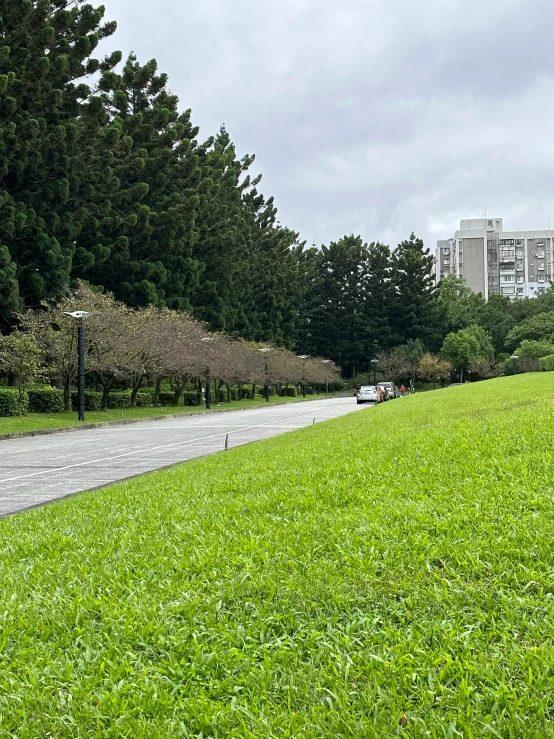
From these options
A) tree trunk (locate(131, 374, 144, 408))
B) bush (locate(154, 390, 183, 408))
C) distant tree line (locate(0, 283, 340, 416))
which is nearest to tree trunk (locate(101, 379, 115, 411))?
distant tree line (locate(0, 283, 340, 416))

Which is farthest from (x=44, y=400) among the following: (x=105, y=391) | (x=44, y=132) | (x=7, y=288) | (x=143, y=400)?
(x=44, y=132)

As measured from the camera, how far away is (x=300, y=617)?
11.6 ft

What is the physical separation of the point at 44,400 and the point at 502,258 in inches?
5002

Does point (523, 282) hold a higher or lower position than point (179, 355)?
higher

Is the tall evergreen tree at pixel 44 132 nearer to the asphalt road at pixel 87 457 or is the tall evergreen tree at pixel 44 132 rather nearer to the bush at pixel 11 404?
the bush at pixel 11 404

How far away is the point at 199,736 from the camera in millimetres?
2568

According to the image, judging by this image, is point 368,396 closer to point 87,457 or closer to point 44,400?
point 44,400

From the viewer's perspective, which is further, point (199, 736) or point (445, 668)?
point (445, 668)

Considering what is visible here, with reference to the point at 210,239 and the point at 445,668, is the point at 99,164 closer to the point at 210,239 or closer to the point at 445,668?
the point at 210,239

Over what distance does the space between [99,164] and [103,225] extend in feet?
13.4

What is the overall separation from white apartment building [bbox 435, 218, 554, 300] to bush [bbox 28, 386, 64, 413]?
397 feet

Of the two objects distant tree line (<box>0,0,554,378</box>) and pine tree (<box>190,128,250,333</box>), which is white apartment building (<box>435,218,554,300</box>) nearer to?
distant tree line (<box>0,0,554,378</box>)

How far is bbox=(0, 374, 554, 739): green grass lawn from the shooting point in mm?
2699

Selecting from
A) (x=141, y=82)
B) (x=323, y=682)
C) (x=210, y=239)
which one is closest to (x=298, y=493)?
(x=323, y=682)
